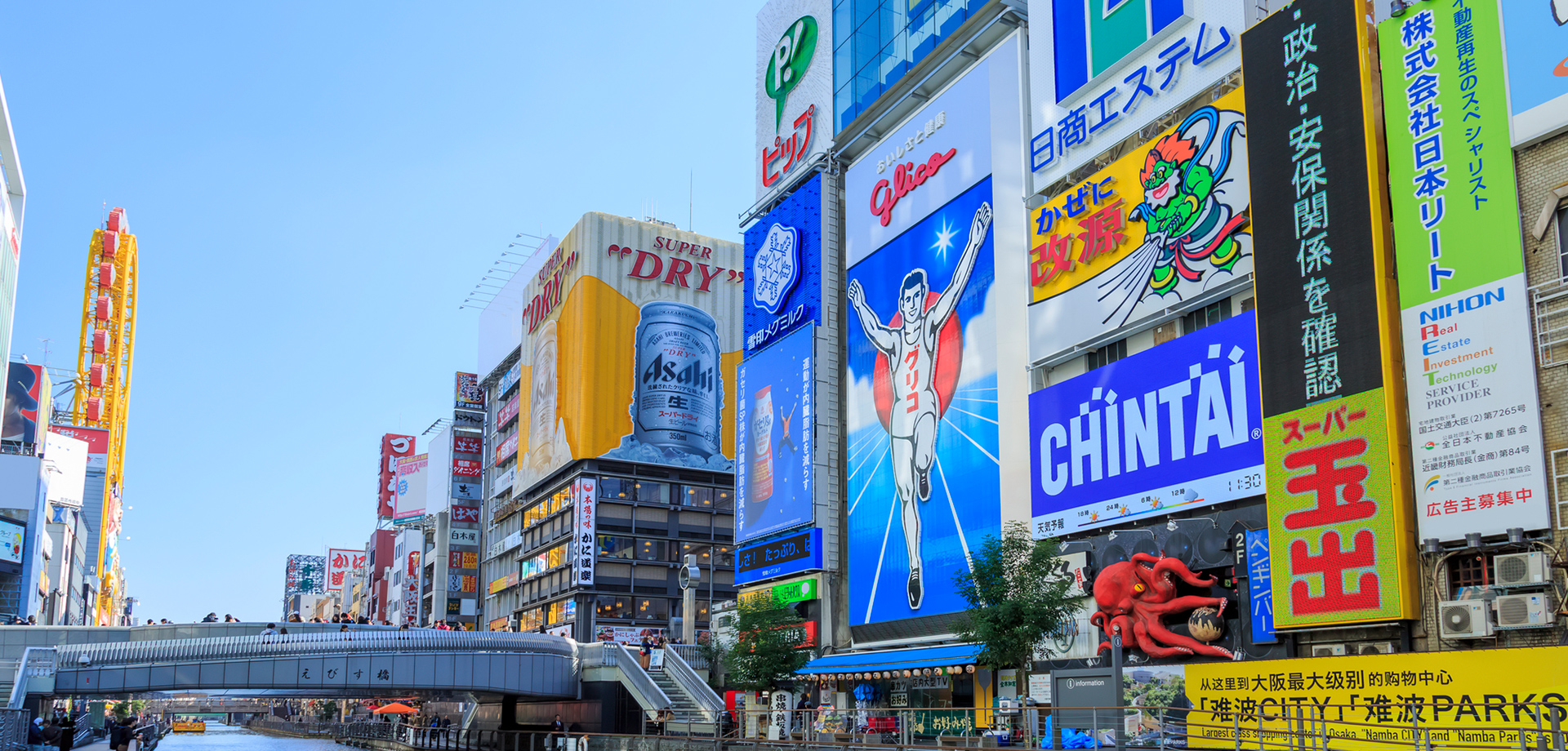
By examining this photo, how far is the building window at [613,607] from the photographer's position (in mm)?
96625

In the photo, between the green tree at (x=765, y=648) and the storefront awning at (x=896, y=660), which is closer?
the storefront awning at (x=896, y=660)

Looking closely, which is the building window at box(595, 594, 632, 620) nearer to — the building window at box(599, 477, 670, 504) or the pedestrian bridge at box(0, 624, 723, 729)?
the building window at box(599, 477, 670, 504)

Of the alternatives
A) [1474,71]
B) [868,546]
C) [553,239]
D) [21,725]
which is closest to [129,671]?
[21,725]

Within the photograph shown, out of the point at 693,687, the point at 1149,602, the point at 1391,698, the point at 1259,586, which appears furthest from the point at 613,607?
the point at 1391,698

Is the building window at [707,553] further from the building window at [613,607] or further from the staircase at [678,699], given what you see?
the staircase at [678,699]

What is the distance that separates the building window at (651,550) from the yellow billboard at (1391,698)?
70632 millimetres

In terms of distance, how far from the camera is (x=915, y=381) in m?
54.6

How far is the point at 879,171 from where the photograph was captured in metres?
60.1

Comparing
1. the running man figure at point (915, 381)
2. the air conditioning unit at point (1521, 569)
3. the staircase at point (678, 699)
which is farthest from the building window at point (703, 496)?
the air conditioning unit at point (1521, 569)

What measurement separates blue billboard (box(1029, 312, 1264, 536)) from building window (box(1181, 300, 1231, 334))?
0.90m

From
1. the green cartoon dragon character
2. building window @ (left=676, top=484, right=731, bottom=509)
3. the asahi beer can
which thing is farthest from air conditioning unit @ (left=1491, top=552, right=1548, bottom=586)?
building window @ (left=676, top=484, right=731, bottom=509)

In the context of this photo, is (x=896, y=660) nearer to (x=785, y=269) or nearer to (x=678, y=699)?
(x=678, y=699)

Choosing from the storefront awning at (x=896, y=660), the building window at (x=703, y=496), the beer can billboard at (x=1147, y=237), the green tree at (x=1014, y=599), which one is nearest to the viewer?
the beer can billboard at (x=1147, y=237)

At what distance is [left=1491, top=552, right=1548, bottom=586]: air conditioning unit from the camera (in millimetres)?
27828
